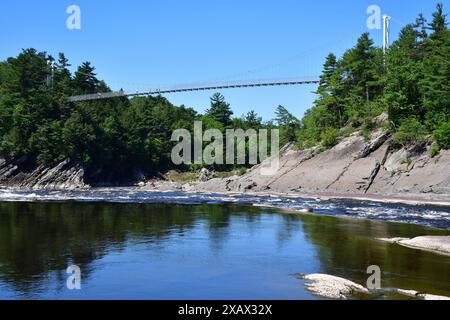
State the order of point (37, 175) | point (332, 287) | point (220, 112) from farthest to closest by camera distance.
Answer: point (220, 112)
point (37, 175)
point (332, 287)

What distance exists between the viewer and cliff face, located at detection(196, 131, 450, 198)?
55.4 metres

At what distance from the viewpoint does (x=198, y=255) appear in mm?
23078

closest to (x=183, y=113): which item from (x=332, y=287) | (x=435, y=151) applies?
(x=435, y=151)

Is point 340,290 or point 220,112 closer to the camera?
point 340,290

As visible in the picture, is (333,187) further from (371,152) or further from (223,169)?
(223,169)

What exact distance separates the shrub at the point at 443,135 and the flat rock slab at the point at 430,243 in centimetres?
3498

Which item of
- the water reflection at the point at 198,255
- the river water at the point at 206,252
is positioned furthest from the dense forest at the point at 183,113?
the water reflection at the point at 198,255

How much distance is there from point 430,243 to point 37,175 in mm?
82326

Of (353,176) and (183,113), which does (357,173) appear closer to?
(353,176)

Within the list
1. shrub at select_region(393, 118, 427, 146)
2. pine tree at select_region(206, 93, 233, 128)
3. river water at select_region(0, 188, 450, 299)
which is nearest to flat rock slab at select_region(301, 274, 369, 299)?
river water at select_region(0, 188, 450, 299)

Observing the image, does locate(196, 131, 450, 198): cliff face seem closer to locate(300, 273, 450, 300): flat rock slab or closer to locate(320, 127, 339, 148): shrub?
locate(320, 127, 339, 148): shrub

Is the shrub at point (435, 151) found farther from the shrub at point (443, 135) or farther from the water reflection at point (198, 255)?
the water reflection at point (198, 255)

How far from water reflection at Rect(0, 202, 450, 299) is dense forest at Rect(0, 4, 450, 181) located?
34.9 metres
